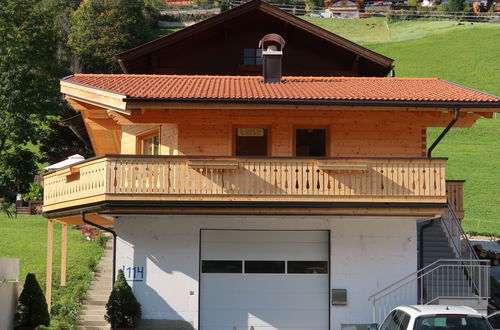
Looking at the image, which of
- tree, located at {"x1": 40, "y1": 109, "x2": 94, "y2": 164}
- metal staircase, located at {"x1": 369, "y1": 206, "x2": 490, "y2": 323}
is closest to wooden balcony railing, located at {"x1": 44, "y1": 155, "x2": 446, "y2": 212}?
metal staircase, located at {"x1": 369, "y1": 206, "x2": 490, "y2": 323}

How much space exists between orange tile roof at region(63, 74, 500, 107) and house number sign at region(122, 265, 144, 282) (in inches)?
175

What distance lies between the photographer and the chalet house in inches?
830

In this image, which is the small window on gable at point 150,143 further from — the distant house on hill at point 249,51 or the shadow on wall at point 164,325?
the shadow on wall at point 164,325

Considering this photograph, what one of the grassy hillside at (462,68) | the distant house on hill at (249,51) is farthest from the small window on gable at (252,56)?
the grassy hillside at (462,68)

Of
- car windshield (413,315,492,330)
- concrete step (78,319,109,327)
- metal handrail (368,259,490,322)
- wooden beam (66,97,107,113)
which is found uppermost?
wooden beam (66,97,107,113)

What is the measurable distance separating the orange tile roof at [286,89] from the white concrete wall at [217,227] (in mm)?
3106

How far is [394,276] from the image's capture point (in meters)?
22.5

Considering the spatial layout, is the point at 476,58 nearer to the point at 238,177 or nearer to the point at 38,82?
the point at 38,82

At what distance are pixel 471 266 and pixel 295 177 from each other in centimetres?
489

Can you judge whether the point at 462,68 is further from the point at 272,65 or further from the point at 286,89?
the point at 286,89

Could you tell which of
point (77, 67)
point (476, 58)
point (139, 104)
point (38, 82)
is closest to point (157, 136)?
point (139, 104)

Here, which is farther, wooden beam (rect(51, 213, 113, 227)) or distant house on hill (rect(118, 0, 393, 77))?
distant house on hill (rect(118, 0, 393, 77))

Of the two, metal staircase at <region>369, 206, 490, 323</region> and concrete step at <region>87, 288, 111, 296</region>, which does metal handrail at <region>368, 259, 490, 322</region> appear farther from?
concrete step at <region>87, 288, 111, 296</region>

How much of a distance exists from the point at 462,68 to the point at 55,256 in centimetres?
6662
